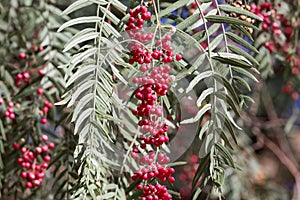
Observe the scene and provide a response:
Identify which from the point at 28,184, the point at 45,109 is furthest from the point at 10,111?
the point at 28,184

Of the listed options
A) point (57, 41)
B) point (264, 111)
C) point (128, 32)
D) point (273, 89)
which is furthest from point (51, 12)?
point (264, 111)

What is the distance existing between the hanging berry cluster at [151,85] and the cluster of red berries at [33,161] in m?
0.68

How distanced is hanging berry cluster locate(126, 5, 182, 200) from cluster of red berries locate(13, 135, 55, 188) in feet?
2.23

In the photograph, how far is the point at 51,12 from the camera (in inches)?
59.0

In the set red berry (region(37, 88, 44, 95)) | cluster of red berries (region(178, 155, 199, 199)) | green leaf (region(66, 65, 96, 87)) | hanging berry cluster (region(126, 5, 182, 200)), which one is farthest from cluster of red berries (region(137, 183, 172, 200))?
cluster of red berries (region(178, 155, 199, 199))

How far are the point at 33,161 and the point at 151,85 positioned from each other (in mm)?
818

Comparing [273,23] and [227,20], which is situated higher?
[273,23]

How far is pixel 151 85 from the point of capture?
2.55 ft

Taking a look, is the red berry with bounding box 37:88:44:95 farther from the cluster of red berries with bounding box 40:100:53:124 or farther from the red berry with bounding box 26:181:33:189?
the red berry with bounding box 26:181:33:189

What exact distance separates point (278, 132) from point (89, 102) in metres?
2.33

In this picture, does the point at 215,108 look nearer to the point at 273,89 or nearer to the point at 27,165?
the point at 27,165

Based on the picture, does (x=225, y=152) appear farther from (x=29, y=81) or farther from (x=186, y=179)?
(x=186, y=179)

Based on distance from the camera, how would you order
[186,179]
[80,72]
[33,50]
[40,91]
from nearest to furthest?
[80,72]
[40,91]
[33,50]
[186,179]

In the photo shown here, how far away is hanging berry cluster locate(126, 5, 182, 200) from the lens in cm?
78
